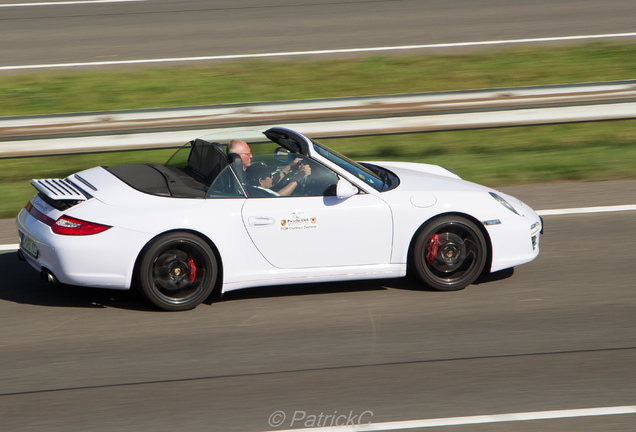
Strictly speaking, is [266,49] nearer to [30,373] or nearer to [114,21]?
[114,21]

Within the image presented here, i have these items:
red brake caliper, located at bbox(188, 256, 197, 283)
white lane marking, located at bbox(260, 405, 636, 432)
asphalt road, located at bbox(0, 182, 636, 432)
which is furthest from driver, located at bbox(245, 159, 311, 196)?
white lane marking, located at bbox(260, 405, 636, 432)

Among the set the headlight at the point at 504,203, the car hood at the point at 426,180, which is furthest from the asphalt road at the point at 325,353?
the car hood at the point at 426,180

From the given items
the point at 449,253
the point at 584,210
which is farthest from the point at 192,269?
the point at 584,210

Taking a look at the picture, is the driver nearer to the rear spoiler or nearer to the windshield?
the windshield

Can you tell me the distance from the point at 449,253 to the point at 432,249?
153 millimetres

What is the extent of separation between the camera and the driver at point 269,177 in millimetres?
6258

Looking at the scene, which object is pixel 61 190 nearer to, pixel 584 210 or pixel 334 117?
pixel 334 117

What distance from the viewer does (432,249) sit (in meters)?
6.46

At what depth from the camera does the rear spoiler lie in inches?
238

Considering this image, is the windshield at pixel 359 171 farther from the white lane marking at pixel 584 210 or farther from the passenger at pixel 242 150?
the white lane marking at pixel 584 210

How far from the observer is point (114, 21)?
673 inches

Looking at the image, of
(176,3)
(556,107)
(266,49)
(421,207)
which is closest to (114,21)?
(176,3)

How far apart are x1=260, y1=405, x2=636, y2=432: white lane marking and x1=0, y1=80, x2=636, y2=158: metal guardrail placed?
17.2 feet

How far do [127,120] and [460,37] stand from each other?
8.84m
